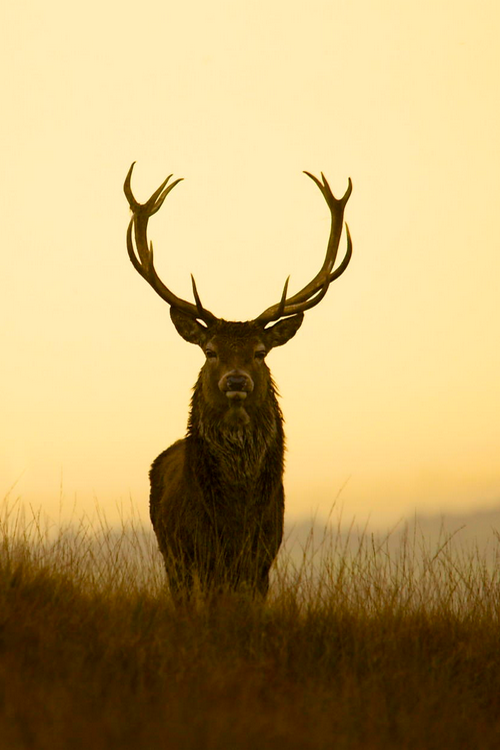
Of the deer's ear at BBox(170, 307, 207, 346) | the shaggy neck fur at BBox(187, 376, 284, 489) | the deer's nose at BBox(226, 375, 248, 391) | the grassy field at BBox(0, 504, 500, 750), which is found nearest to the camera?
the grassy field at BBox(0, 504, 500, 750)

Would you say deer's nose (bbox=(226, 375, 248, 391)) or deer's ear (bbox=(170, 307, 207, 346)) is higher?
deer's ear (bbox=(170, 307, 207, 346))

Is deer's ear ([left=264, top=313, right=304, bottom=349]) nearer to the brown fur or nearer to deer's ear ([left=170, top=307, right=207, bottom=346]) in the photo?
the brown fur

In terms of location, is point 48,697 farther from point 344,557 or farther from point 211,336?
point 211,336

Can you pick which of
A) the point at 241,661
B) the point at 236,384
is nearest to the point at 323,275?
the point at 236,384

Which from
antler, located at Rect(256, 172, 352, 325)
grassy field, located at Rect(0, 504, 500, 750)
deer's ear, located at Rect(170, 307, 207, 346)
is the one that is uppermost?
antler, located at Rect(256, 172, 352, 325)

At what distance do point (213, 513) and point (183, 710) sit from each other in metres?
3.17

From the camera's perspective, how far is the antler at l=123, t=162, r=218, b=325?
28.1 feet

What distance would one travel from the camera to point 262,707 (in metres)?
5.16

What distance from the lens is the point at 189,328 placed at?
859 cm

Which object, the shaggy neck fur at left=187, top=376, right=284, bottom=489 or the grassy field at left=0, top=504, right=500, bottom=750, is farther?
the shaggy neck fur at left=187, top=376, right=284, bottom=489

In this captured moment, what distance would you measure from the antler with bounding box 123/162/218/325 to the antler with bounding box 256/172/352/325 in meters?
0.52

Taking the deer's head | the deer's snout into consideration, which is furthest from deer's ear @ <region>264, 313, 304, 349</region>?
the deer's snout

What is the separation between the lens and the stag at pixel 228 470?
25.7ft

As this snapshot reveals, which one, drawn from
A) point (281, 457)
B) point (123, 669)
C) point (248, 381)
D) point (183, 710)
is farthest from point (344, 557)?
point (183, 710)
